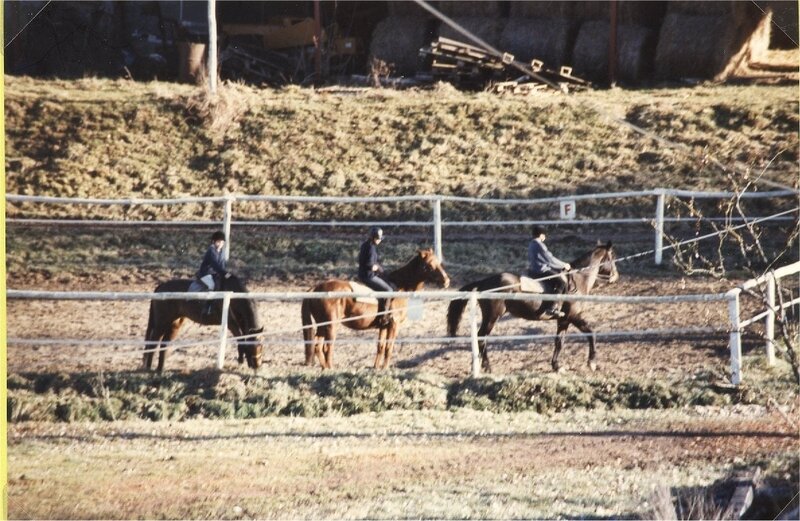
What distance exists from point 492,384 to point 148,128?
7.63 metres

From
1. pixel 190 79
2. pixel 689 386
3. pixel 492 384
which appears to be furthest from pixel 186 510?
pixel 190 79

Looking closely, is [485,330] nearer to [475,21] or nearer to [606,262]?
[606,262]

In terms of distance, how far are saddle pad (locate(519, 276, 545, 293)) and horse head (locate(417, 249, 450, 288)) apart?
663mm

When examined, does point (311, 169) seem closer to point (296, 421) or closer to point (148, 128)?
point (148, 128)

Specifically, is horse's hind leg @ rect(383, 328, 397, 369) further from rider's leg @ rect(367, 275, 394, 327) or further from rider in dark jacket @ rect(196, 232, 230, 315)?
rider in dark jacket @ rect(196, 232, 230, 315)

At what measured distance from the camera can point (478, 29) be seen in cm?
1755

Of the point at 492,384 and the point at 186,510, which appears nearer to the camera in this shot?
the point at 186,510

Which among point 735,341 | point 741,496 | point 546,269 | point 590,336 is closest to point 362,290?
point 546,269

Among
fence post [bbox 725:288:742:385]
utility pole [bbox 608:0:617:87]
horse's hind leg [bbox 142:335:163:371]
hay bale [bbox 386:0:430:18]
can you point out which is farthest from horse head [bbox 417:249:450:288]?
hay bale [bbox 386:0:430:18]

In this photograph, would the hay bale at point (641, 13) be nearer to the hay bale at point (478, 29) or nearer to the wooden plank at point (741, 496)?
the hay bale at point (478, 29)

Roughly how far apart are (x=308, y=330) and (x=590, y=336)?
8.26 ft

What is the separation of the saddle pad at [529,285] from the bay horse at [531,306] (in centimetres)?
4

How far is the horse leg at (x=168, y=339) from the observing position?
10928mm

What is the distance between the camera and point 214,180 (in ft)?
51.1
